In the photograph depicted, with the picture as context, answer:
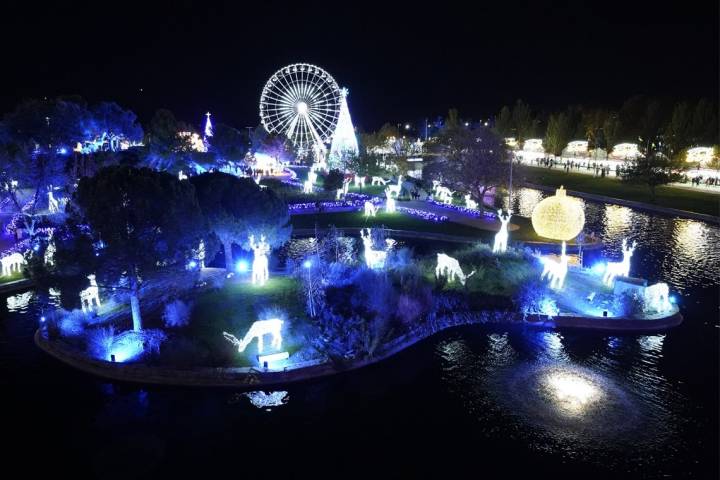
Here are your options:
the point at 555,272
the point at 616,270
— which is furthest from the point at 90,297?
the point at 616,270

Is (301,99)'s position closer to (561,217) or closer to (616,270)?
(561,217)

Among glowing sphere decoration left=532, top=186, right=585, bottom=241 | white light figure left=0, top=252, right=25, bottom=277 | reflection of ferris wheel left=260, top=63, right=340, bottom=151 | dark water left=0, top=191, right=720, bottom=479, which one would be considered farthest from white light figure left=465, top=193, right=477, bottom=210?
white light figure left=0, top=252, right=25, bottom=277

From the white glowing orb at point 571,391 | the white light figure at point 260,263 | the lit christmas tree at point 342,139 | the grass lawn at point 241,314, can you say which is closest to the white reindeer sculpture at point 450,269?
the grass lawn at point 241,314

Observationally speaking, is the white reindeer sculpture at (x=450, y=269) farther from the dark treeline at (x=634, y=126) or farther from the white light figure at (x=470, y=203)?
the dark treeline at (x=634, y=126)

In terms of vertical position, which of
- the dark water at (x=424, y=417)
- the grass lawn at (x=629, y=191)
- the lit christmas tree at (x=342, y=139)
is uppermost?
the lit christmas tree at (x=342, y=139)

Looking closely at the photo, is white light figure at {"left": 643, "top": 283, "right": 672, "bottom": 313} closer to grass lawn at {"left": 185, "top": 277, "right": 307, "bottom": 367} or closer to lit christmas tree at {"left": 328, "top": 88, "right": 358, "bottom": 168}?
grass lawn at {"left": 185, "top": 277, "right": 307, "bottom": 367}

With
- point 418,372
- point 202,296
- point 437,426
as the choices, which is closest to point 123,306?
point 202,296

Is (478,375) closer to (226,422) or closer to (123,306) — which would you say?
(226,422)
